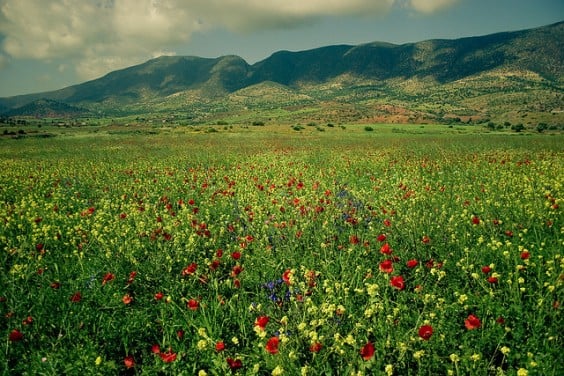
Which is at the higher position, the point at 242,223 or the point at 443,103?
the point at 443,103

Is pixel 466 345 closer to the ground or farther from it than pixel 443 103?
closer to the ground

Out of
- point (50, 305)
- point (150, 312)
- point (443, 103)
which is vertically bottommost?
point (150, 312)

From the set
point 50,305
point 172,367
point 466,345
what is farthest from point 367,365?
point 50,305

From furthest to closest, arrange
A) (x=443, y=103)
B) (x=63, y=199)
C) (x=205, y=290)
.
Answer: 1. (x=443, y=103)
2. (x=63, y=199)
3. (x=205, y=290)

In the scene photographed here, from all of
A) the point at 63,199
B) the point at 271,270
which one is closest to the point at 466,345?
the point at 271,270

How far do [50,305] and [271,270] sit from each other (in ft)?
8.99

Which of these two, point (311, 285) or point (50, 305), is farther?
point (311, 285)

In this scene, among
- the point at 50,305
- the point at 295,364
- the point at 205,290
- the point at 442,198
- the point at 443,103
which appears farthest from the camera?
the point at 443,103

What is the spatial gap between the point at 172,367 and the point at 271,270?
2.07 meters

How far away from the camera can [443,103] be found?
633 feet

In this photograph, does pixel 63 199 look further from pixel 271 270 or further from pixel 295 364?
pixel 295 364

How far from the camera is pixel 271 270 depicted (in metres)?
4.70

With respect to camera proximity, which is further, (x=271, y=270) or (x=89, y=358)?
(x=271, y=270)

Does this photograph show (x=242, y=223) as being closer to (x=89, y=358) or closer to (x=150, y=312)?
(x=150, y=312)
